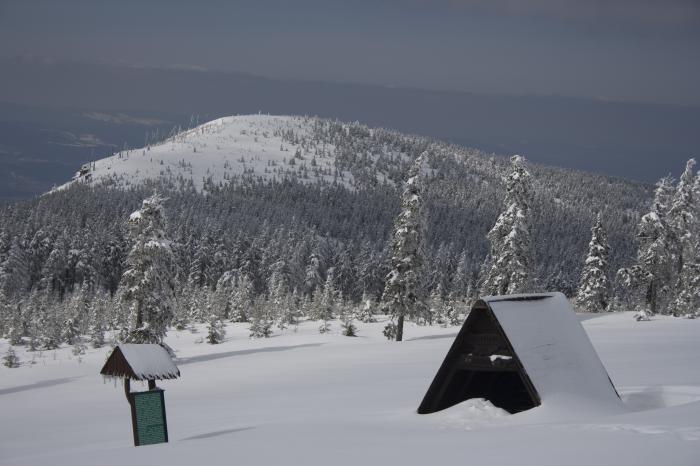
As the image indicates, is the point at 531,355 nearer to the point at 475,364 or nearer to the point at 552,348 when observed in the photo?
the point at 552,348

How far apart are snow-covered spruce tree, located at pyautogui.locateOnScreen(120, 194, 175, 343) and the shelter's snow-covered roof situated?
25660 mm

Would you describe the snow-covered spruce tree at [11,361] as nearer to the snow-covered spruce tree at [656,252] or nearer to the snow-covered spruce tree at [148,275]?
the snow-covered spruce tree at [148,275]

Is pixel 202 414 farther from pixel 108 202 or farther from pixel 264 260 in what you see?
pixel 108 202

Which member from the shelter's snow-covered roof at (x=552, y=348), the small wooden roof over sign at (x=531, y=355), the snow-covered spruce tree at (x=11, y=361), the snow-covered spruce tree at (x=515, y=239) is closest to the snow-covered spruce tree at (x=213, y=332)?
the snow-covered spruce tree at (x=11, y=361)

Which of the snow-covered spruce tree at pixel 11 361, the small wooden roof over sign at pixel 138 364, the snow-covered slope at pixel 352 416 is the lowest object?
the snow-covered slope at pixel 352 416

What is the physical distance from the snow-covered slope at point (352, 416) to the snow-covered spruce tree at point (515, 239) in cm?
635

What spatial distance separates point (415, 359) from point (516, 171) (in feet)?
60.0

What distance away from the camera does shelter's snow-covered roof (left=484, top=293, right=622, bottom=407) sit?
39.8 feet

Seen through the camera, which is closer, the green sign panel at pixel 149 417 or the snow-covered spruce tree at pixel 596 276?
the green sign panel at pixel 149 417

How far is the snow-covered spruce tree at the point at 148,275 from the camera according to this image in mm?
35156

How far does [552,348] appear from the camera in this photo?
1270 centimetres

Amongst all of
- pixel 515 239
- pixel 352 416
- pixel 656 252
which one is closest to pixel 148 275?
pixel 515 239

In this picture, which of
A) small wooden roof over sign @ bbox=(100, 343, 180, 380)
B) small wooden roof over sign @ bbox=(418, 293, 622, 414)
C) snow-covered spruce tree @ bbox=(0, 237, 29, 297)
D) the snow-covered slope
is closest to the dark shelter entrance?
small wooden roof over sign @ bbox=(418, 293, 622, 414)

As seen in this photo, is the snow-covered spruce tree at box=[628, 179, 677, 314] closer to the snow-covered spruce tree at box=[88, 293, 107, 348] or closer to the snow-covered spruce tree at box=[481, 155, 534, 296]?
the snow-covered spruce tree at box=[481, 155, 534, 296]
